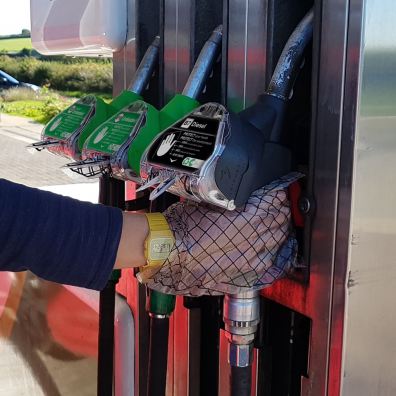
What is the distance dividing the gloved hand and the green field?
1570cm

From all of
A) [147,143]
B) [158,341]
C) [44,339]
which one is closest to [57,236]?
[147,143]

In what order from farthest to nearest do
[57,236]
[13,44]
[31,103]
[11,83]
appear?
[11,83], [13,44], [31,103], [57,236]

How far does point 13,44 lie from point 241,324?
17193 mm

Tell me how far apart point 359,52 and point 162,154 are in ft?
0.95

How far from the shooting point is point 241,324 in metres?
1.04

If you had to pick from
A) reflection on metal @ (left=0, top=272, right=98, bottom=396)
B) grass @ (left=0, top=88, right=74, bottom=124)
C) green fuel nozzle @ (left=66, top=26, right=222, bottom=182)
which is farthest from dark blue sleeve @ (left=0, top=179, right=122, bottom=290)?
grass @ (left=0, top=88, right=74, bottom=124)

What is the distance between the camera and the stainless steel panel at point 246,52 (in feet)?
3.54

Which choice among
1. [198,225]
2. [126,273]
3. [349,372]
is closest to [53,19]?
[126,273]

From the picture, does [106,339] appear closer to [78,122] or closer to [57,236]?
[78,122]

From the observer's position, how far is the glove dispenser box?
149 centimetres

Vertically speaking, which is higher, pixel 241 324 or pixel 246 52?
pixel 246 52

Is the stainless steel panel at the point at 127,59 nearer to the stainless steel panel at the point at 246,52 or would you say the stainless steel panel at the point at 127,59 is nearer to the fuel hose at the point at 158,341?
the stainless steel panel at the point at 246,52

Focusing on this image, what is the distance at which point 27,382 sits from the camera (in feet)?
7.68

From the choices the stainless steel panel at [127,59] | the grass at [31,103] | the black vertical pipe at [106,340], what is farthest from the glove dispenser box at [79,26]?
the grass at [31,103]
